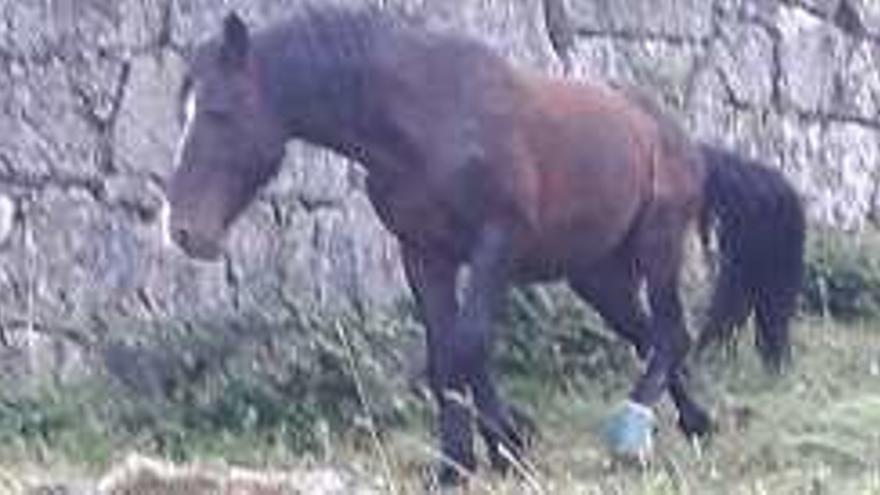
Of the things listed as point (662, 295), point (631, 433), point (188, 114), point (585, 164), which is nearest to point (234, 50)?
point (188, 114)

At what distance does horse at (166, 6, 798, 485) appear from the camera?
10.1 meters

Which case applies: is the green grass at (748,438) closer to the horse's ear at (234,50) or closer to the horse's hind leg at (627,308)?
the horse's hind leg at (627,308)

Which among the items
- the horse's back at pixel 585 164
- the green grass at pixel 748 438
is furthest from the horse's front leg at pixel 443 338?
the horse's back at pixel 585 164

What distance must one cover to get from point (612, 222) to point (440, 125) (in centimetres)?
87

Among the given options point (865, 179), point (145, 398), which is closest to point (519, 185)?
A: point (145, 398)

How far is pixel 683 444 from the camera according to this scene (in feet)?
36.6

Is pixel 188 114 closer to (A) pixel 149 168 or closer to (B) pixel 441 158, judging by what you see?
(B) pixel 441 158

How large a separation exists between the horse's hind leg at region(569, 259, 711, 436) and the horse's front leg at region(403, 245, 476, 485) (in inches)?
34.1

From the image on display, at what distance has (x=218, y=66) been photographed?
10078 mm

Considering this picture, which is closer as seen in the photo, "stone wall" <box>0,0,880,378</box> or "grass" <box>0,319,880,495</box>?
"grass" <box>0,319,880,495</box>

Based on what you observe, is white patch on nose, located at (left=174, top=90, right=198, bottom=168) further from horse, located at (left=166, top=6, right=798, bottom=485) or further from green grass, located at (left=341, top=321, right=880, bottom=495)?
green grass, located at (left=341, top=321, right=880, bottom=495)

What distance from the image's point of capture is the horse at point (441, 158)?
33.2ft

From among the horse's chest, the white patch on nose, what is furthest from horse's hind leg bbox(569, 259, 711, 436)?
the white patch on nose

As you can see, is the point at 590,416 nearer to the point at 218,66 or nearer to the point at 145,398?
the point at 145,398
